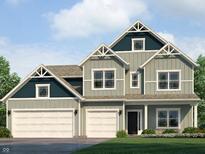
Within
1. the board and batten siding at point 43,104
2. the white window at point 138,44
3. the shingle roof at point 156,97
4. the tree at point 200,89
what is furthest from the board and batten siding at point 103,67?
the tree at point 200,89

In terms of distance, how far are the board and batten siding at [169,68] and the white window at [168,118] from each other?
1704 millimetres

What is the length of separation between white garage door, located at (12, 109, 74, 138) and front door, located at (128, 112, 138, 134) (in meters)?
5.41

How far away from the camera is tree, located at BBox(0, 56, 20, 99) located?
66.4 meters

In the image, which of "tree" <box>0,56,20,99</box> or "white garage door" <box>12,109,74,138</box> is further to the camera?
"tree" <box>0,56,20,99</box>

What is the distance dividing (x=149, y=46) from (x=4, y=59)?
1234 inches

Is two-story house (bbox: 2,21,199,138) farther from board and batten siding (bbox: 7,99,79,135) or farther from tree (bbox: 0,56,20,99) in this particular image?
tree (bbox: 0,56,20,99)

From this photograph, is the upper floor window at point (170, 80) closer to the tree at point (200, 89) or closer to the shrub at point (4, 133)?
the shrub at point (4, 133)

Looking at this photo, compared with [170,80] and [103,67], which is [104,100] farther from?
[170,80]

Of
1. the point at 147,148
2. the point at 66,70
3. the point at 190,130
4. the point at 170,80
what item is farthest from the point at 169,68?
the point at 147,148

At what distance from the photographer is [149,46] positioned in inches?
1737

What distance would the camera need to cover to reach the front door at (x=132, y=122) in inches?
1692

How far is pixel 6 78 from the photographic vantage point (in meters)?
67.4

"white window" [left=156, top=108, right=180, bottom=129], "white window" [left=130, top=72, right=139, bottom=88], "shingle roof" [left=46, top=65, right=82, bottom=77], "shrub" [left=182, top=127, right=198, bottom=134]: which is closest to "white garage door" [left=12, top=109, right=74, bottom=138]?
"shingle roof" [left=46, top=65, right=82, bottom=77]

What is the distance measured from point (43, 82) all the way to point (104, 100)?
5.79 meters
